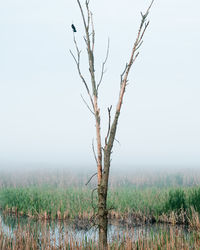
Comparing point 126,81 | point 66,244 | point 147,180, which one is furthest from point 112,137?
point 147,180

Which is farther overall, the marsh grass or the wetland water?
the wetland water

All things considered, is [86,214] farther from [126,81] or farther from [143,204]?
[126,81]

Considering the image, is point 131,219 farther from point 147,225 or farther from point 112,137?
point 112,137

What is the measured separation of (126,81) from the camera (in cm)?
456

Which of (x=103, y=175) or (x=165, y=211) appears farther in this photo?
(x=165, y=211)

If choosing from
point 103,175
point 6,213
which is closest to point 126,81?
point 103,175

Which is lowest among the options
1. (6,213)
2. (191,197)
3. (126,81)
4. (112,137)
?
(6,213)

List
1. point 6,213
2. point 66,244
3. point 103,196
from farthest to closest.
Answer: point 6,213 < point 66,244 < point 103,196

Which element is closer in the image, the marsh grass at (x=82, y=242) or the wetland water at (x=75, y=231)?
the marsh grass at (x=82, y=242)

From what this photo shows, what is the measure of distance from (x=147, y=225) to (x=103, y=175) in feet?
20.5

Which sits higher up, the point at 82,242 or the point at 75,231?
the point at 82,242

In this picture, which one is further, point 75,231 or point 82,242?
point 75,231

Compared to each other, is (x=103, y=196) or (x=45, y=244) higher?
(x=103, y=196)

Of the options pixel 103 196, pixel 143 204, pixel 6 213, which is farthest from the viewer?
pixel 6 213
